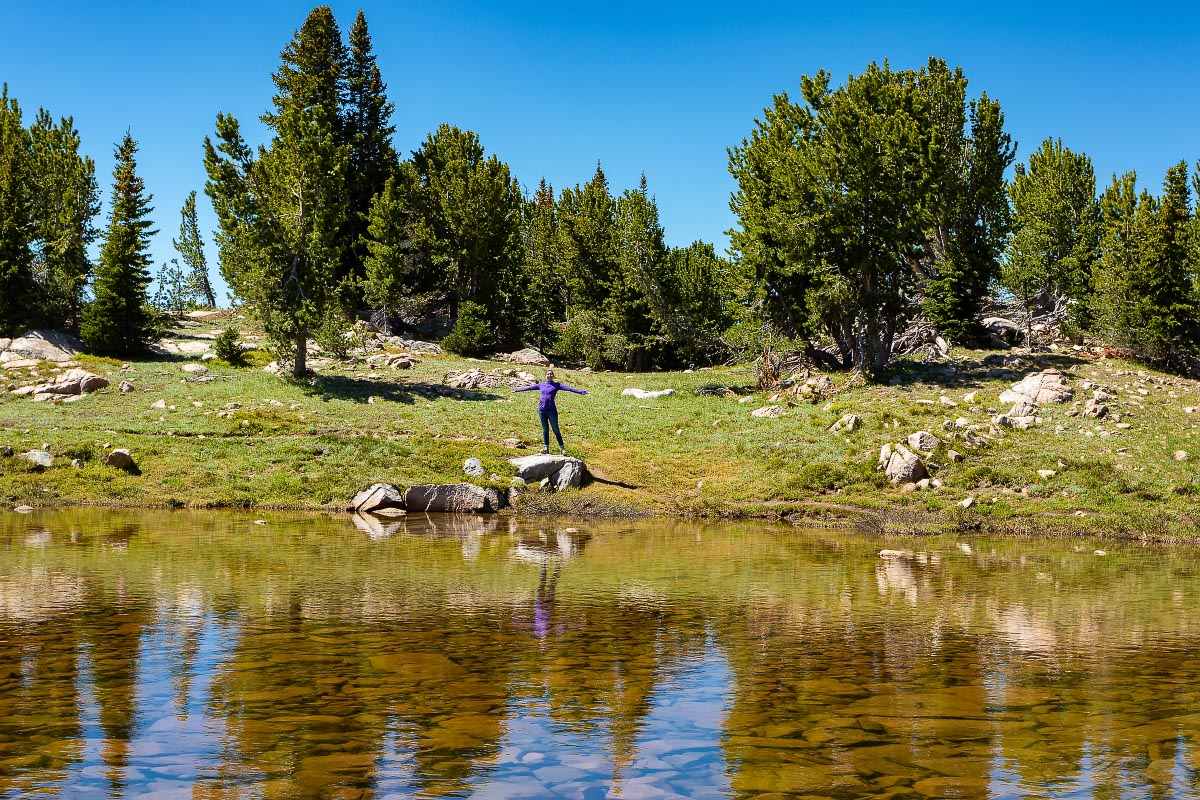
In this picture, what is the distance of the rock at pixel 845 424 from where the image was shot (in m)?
30.4

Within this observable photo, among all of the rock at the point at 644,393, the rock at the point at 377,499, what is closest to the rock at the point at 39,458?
the rock at the point at 377,499

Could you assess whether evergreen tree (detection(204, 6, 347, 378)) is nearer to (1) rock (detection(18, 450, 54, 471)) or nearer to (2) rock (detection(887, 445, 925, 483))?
(1) rock (detection(18, 450, 54, 471))

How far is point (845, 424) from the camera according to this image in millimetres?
30719

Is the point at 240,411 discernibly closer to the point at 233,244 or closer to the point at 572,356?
the point at 233,244

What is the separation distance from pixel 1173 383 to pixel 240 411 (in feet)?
124

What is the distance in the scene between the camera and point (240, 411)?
111 ft

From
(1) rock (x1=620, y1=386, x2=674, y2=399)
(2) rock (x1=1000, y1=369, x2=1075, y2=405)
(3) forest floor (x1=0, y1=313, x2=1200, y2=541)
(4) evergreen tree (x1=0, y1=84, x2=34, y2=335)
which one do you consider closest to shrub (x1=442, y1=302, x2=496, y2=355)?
(3) forest floor (x1=0, y1=313, x2=1200, y2=541)

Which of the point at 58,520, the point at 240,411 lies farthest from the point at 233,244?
the point at 58,520

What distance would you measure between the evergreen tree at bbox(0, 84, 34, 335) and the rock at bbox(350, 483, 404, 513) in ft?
105

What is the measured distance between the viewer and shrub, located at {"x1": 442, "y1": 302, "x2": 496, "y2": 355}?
184 ft

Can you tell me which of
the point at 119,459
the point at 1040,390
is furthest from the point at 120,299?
the point at 1040,390

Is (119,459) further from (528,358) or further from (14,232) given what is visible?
(528,358)

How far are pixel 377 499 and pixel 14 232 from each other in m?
35.3

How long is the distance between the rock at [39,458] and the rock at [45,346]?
60.0 feet
